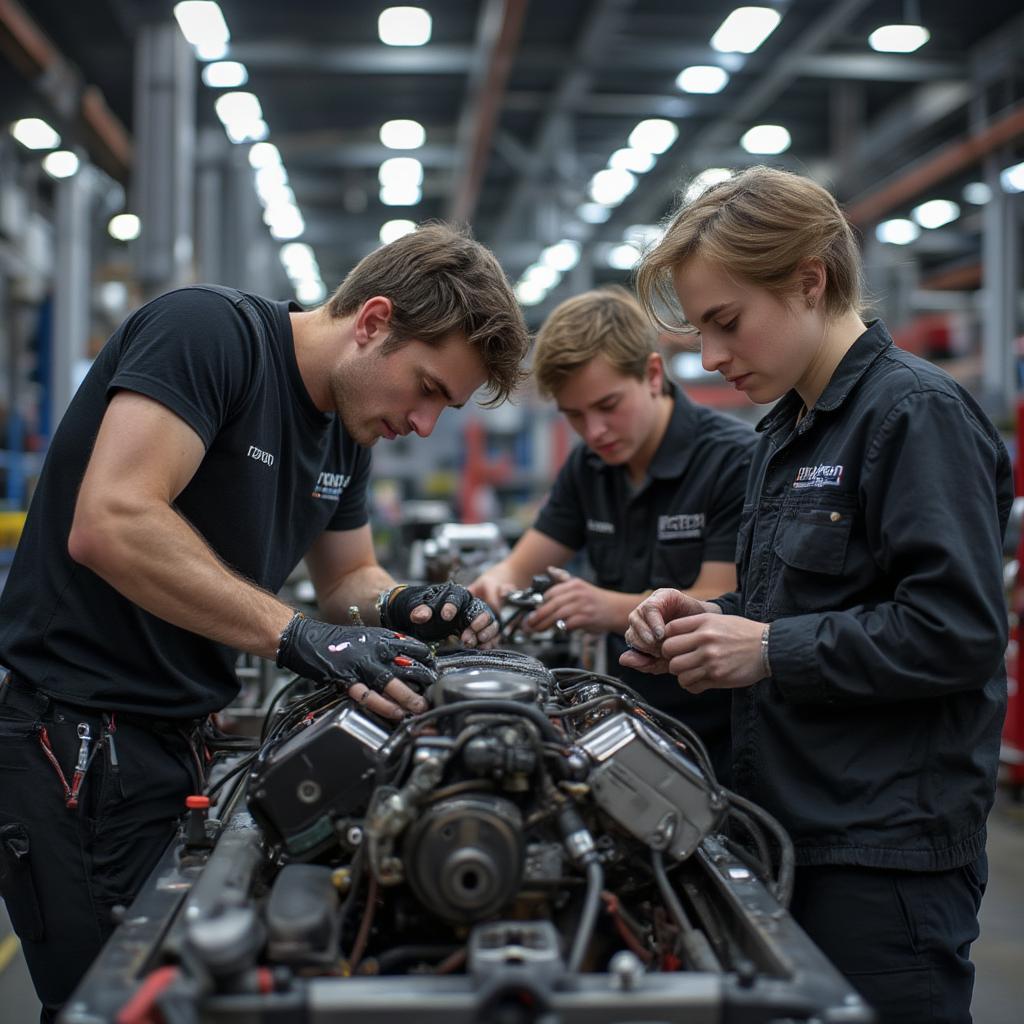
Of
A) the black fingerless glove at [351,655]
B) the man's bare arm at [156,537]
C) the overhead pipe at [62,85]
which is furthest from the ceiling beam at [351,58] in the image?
the black fingerless glove at [351,655]

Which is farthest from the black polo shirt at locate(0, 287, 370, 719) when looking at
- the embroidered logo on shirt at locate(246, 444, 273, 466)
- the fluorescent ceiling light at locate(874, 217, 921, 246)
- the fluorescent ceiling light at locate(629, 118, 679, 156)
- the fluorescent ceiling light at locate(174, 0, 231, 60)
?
the fluorescent ceiling light at locate(874, 217, 921, 246)

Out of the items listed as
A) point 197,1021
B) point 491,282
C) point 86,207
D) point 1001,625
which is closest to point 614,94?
point 86,207

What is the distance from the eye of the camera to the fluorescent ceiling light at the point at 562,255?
9.08 m

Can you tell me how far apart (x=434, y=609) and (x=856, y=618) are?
29.2 inches

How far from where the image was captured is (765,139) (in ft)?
27.1

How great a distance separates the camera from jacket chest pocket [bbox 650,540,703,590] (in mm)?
2021

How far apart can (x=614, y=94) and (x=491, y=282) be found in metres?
6.33

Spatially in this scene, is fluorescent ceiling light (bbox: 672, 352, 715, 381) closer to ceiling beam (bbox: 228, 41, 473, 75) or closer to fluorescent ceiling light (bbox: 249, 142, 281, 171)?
fluorescent ceiling light (bbox: 249, 142, 281, 171)

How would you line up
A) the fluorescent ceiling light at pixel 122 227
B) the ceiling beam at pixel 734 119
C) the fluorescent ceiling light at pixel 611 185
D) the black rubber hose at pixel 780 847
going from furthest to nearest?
the fluorescent ceiling light at pixel 122 227
the fluorescent ceiling light at pixel 611 185
the ceiling beam at pixel 734 119
the black rubber hose at pixel 780 847

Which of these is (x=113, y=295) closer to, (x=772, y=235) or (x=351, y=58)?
(x=351, y=58)

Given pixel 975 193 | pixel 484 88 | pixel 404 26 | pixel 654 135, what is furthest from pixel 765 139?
pixel 404 26

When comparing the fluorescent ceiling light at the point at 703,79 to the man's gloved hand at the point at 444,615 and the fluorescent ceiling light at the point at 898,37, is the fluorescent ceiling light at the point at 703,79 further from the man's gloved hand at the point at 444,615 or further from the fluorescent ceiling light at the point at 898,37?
the man's gloved hand at the point at 444,615

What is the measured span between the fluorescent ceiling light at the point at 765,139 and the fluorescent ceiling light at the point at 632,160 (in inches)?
30.4

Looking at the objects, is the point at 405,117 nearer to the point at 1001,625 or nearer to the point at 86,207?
the point at 86,207
